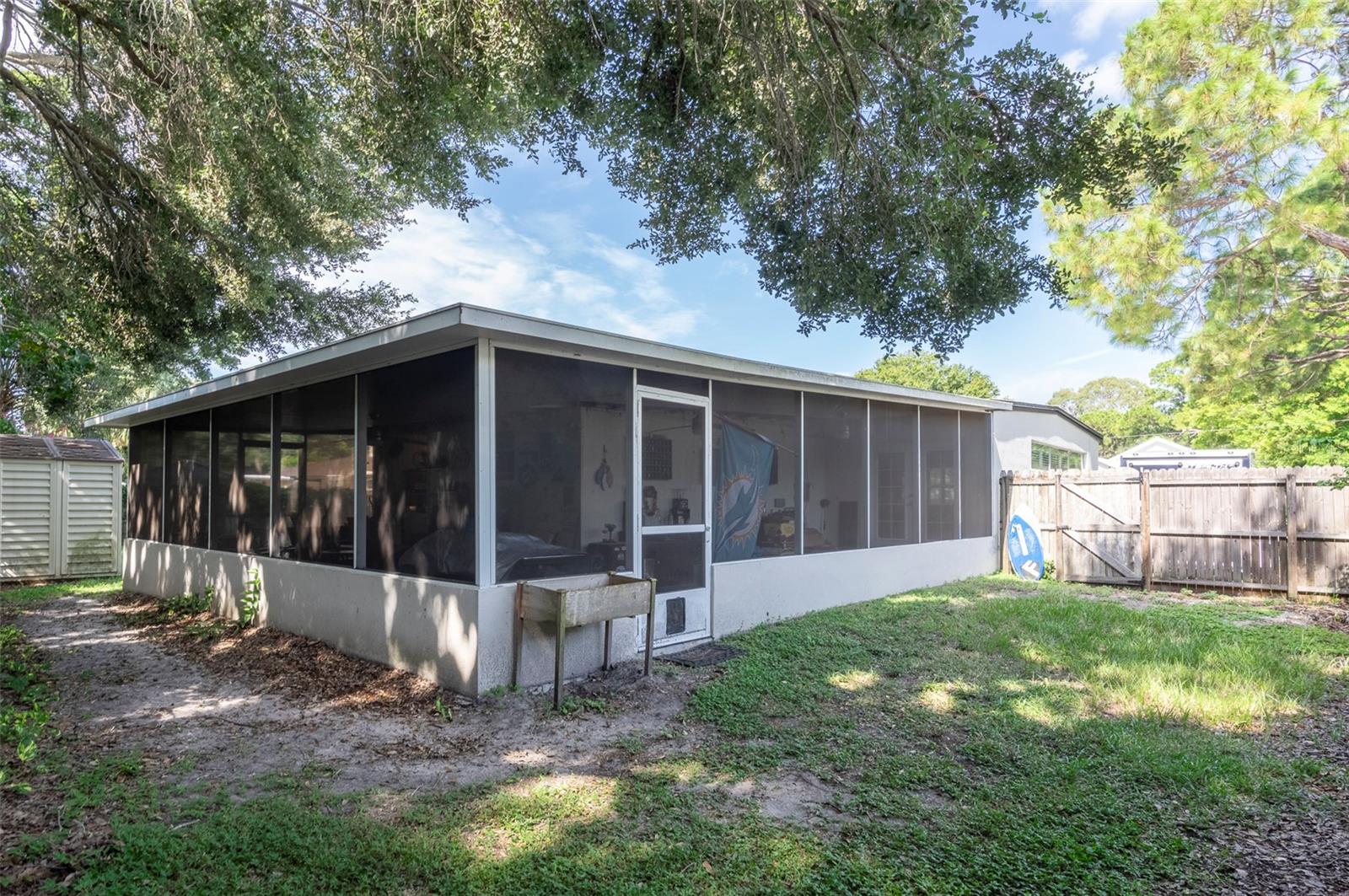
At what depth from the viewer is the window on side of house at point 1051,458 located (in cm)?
1260

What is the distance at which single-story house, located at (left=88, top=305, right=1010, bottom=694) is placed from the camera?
465cm

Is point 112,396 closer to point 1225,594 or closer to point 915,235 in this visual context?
point 915,235

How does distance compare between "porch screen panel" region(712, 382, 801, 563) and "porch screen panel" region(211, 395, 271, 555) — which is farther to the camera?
"porch screen panel" region(211, 395, 271, 555)

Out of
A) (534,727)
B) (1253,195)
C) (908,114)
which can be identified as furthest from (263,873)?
(1253,195)

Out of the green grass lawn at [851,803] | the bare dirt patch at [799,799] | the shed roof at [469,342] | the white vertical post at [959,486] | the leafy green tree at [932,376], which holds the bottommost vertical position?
the bare dirt patch at [799,799]

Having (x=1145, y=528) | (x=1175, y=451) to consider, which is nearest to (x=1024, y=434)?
(x=1145, y=528)

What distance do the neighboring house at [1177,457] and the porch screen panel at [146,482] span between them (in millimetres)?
16575

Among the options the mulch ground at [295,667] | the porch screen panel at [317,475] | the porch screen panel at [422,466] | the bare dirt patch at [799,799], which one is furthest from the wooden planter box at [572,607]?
the porch screen panel at [317,475]

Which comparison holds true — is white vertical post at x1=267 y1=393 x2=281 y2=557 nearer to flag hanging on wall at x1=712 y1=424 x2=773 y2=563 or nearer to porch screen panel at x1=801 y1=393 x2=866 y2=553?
flag hanging on wall at x1=712 y1=424 x2=773 y2=563

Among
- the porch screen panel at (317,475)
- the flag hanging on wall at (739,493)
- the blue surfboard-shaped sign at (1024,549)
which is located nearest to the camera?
the porch screen panel at (317,475)

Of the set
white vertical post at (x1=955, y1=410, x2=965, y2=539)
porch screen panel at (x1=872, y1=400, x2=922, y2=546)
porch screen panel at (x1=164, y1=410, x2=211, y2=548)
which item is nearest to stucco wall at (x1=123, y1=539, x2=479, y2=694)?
porch screen panel at (x1=164, y1=410, x2=211, y2=548)

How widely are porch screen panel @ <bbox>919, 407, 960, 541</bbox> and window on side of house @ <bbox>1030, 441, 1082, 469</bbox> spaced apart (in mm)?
3234

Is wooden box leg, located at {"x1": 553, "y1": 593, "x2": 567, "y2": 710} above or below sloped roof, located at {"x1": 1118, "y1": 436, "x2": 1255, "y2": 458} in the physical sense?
below

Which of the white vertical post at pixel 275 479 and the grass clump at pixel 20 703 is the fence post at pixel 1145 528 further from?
the grass clump at pixel 20 703
